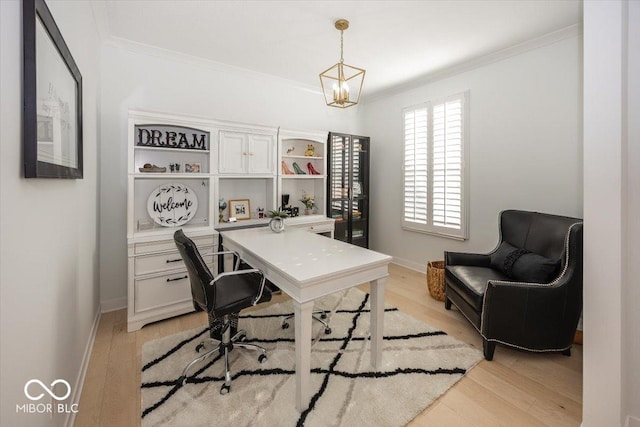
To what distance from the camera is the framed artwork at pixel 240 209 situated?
3.63 meters

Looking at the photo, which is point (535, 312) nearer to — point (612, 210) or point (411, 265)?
point (612, 210)

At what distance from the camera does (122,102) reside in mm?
3029

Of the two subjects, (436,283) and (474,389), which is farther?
(436,283)

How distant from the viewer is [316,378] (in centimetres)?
199

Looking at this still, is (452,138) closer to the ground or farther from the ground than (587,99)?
farther from the ground

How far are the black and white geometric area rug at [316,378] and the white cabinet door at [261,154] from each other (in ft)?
5.90

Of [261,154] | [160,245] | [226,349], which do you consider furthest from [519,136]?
[160,245]

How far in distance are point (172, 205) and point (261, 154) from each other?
46.6 inches

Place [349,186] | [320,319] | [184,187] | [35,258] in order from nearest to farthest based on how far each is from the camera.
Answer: [35,258]
[320,319]
[184,187]
[349,186]

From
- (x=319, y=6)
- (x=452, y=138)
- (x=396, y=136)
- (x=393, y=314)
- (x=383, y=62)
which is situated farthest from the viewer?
(x=396, y=136)

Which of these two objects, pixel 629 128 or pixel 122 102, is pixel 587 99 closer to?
pixel 629 128

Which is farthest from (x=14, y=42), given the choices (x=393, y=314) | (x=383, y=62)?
(x=383, y=62)

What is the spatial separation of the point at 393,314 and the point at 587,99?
7.49 feet

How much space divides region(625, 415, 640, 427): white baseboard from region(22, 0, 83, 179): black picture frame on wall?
2944 mm
